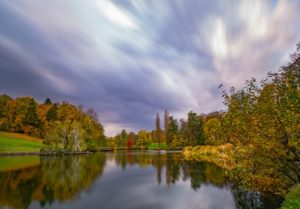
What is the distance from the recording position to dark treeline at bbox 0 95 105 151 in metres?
81.9

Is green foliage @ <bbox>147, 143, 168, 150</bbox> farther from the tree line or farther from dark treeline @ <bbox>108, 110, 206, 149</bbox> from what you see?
the tree line

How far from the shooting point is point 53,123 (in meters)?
90.8

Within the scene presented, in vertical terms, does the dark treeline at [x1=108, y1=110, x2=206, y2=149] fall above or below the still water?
above

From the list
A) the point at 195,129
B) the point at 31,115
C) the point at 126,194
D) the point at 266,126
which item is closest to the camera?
the point at 266,126

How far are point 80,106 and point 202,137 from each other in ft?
171

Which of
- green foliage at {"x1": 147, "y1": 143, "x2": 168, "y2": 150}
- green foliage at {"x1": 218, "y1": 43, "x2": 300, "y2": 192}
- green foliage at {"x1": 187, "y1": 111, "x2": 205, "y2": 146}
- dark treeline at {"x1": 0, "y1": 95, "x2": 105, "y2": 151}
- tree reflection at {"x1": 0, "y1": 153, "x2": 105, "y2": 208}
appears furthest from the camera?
green foliage at {"x1": 147, "y1": 143, "x2": 168, "y2": 150}

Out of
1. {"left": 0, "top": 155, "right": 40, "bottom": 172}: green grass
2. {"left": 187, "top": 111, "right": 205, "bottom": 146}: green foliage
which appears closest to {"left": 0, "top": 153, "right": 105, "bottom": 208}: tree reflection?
{"left": 0, "top": 155, "right": 40, "bottom": 172}: green grass

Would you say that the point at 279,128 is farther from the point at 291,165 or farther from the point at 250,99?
the point at 291,165

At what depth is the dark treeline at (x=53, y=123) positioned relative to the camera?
3223 inches

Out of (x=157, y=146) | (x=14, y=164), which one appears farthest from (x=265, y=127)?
(x=157, y=146)

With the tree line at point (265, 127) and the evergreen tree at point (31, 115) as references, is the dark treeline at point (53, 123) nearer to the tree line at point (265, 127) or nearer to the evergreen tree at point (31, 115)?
the evergreen tree at point (31, 115)

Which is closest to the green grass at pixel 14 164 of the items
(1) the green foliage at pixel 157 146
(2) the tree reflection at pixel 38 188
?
(2) the tree reflection at pixel 38 188

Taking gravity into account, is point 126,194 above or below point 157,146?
below

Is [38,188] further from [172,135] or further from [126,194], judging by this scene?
[172,135]
